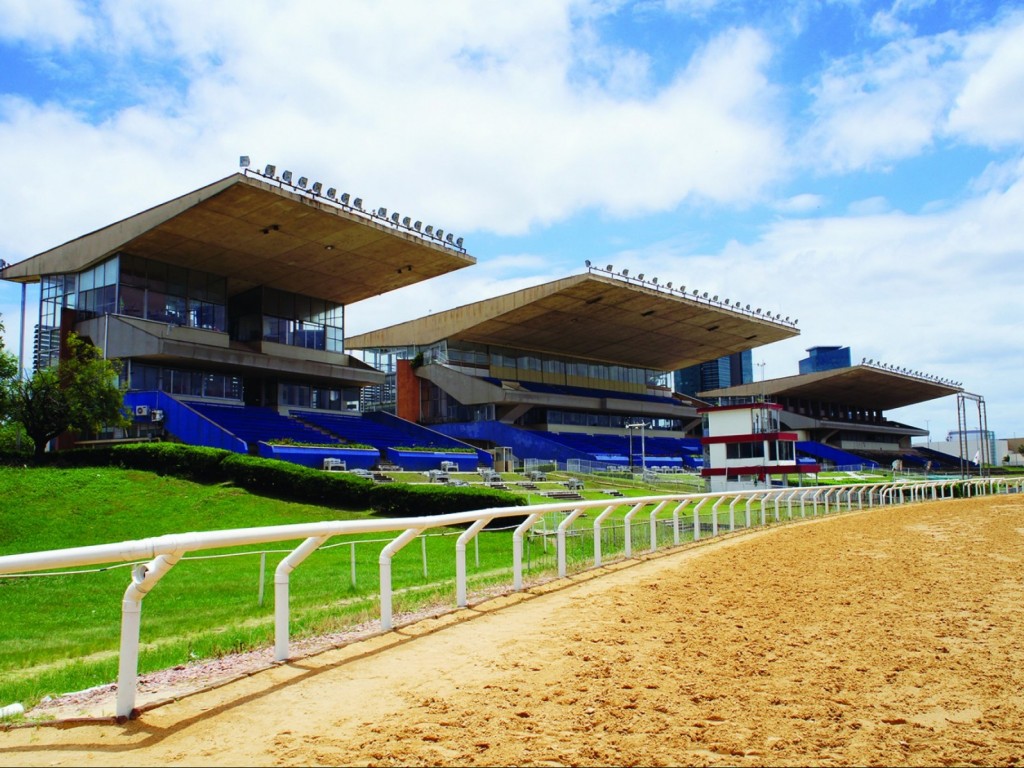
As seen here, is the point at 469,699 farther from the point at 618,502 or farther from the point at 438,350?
the point at 438,350

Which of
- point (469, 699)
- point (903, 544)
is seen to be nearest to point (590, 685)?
point (469, 699)

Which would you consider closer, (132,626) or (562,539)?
(132,626)

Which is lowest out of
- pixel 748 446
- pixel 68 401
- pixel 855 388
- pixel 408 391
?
pixel 748 446

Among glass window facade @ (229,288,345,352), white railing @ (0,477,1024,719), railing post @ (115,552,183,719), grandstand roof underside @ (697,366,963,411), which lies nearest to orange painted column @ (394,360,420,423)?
glass window facade @ (229,288,345,352)

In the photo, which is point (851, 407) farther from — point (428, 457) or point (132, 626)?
point (132, 626)

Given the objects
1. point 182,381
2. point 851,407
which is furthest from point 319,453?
point 851,407

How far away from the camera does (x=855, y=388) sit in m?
91.9

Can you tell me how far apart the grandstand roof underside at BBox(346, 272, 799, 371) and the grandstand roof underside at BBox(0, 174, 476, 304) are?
10.4m

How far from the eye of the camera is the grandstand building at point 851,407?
86.4 meters

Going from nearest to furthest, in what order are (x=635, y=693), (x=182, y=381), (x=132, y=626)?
(x=132, y=626) → (x=635, y=693) → (x=182, y=381)

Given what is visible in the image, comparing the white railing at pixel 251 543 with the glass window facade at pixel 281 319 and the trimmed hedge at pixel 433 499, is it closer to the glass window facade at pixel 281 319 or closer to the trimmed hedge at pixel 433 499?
the trimmed hedge at pixel 433 499

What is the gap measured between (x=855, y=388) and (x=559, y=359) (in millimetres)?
39027

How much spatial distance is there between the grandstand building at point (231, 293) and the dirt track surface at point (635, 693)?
98.1 ft

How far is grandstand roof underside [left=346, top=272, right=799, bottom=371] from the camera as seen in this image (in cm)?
5569
